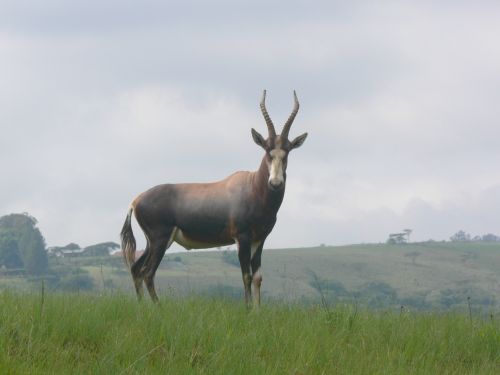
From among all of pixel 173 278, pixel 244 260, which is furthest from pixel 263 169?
pixel 173 278

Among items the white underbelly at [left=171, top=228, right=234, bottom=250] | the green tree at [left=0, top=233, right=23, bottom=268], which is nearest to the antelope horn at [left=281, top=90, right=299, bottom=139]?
the white underbelly at [left=171, top=228, right=234, bottom=250]

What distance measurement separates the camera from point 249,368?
8.11m

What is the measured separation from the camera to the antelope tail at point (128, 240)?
1539 centimetres

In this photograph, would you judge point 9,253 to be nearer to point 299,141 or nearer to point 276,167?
point 299,141

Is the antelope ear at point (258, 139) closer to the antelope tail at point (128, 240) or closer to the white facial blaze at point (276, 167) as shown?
the white facial blaze at point (276, 167)

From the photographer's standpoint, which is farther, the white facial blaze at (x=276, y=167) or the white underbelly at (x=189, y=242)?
the white underbelly at (x=189, y=242)

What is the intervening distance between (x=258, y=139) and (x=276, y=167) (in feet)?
2.94

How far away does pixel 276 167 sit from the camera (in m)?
A: 13.4

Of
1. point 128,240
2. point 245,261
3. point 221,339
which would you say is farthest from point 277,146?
point 221,339

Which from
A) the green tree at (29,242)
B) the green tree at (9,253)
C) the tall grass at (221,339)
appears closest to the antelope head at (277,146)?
the tall grass at (221,339)

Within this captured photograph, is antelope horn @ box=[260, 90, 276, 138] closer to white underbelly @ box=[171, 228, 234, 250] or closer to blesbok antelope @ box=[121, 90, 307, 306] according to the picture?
blesbok antelope @ box=[121, 90, 307, 306]

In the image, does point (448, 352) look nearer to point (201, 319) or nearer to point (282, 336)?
point (282, 336)

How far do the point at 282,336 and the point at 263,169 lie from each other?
5001 mm

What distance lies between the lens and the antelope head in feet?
43.7
